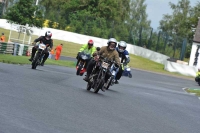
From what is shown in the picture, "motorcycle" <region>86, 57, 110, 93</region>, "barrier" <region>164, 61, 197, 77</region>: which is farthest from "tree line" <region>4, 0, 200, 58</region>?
"motorcycle" <region>86, 57, 110, 93</region>

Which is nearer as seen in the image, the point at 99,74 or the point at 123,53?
the point at 99,74

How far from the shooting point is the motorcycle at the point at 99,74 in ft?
65.6

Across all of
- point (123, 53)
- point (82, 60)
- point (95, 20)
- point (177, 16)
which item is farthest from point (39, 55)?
point (177, 16)

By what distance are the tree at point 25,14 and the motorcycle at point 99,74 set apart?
37.6 metres

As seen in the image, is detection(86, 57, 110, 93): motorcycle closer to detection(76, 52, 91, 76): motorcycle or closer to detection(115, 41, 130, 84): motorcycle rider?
detection(115, 41, 130, 84): motorcycle rider

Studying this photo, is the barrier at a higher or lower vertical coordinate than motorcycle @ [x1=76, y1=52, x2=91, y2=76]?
lower

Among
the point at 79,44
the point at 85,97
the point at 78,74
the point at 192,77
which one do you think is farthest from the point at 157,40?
the point at 85,97

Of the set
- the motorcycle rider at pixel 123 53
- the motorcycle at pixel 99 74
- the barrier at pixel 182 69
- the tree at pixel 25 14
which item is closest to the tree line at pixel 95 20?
the tree at pixel 25 14

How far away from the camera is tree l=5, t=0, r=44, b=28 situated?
5756cm

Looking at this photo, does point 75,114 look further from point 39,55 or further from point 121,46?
point 39,55

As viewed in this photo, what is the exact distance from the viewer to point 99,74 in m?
20.0

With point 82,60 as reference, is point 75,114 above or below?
below

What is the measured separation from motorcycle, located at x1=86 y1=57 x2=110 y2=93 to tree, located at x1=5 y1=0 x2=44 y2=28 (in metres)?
37.6

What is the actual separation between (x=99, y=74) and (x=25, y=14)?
38482mm
